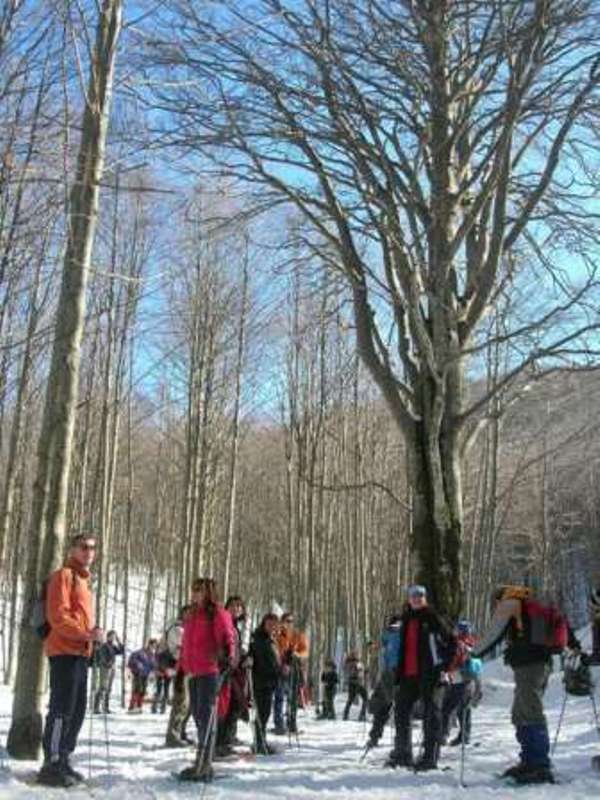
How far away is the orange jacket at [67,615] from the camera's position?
6641 millimetres

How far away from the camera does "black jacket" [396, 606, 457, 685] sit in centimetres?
811

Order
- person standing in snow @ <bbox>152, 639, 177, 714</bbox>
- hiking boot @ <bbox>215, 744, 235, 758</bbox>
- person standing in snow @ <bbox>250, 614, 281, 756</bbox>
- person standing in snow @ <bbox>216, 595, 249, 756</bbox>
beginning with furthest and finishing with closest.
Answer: person standing in snow @ <bbox>152, 639, 177, 714</bbox> < person standing in snow @ <bbox>250, 614, 281, 756</bbox> < person standing in snow @ <bbox>216, 595, 249, 756</bbox> < hiking boot @ <bbox>215, 744, 235, 758</bbox>

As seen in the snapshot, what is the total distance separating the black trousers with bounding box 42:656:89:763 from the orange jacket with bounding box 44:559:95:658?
0.08m

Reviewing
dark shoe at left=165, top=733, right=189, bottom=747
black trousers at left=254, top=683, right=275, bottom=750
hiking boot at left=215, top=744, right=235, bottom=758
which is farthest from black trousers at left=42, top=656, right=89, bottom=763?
black trousers at left=254, top=683, right=275, bottom=750

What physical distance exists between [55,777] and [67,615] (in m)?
1.07

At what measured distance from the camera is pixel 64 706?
21.8 ft

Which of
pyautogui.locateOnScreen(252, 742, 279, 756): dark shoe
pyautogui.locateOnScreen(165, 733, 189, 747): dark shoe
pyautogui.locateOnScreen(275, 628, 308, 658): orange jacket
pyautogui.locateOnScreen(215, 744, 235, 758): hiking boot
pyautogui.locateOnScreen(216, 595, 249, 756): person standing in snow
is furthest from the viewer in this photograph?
pyautogui.locateOnScreen(275, 628, 308, 658): orange jacket

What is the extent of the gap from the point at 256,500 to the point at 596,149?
3554 cm

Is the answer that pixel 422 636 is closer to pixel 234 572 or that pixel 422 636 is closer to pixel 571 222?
pixel 571 222

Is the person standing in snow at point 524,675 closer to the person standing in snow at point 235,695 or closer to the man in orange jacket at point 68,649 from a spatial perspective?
the person standing in snow at point 235,695

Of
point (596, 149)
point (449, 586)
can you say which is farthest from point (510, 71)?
point (449, 586)

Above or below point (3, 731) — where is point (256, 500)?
above

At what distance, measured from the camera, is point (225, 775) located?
24.4ft

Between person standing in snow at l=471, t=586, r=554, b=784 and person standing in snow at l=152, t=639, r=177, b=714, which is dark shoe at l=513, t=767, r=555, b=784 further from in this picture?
person standing in snow at l=152, t=639, r=177, b=714
